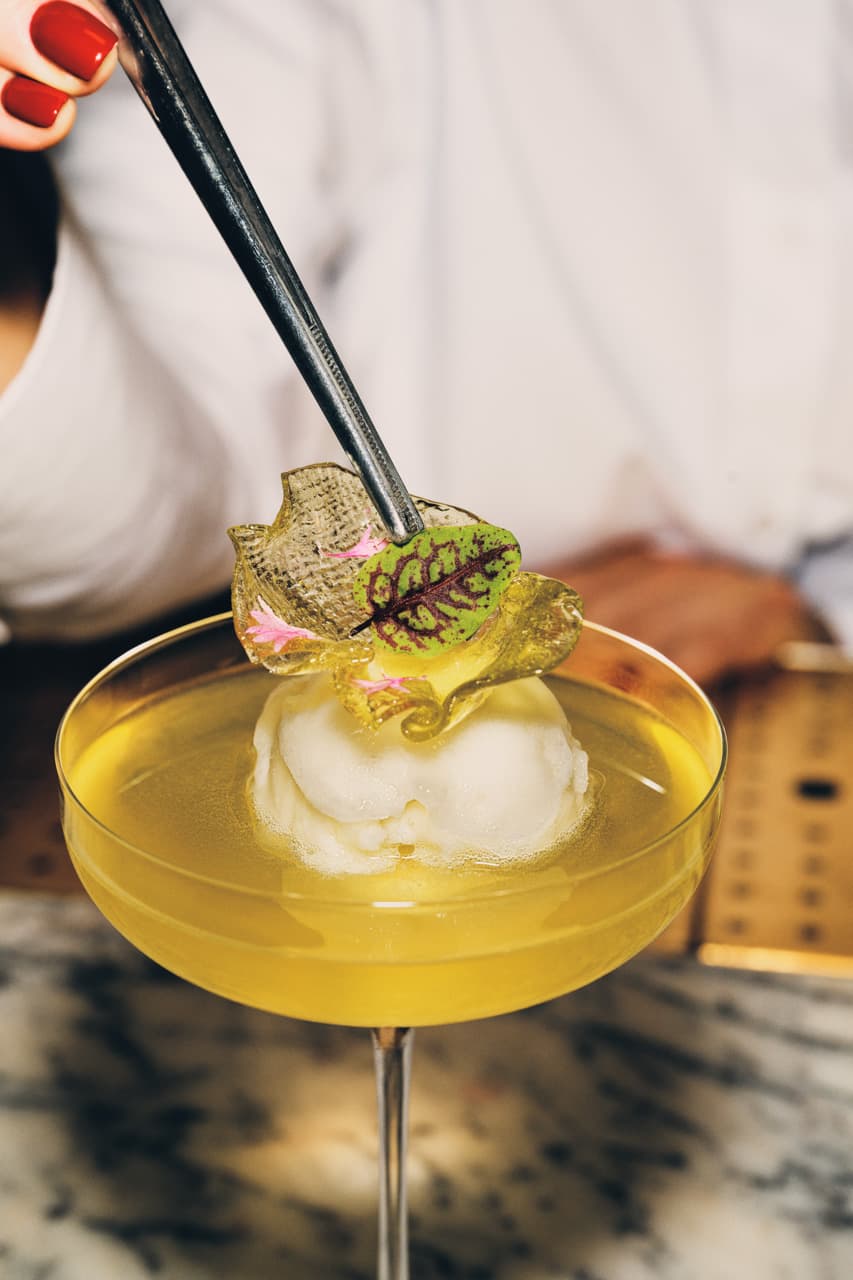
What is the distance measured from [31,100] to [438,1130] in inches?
28.1

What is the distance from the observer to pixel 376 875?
0.56 metres

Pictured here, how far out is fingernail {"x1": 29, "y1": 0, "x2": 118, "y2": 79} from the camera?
733mm

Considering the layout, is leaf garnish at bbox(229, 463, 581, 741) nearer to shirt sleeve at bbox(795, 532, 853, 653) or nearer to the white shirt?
the white shirt

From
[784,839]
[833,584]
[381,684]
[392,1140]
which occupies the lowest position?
[833,584]

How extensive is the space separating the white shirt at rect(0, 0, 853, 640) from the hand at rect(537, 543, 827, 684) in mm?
45

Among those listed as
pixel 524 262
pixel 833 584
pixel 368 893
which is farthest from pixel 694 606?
pixel 368 893

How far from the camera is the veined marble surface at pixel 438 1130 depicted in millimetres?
804

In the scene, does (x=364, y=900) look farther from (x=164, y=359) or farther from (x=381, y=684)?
(x=164, y=359)

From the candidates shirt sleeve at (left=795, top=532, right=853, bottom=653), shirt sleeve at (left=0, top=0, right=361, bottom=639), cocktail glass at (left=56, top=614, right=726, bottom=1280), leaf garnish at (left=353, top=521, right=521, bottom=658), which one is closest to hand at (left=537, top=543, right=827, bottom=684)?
shirt sleeve at (left=795, top=532, right=853, bottom=653)

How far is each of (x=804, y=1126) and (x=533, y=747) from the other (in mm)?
451

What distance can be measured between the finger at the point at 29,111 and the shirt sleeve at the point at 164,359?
0.37 m

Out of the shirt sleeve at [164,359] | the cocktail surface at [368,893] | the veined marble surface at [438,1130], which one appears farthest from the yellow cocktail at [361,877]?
the shirt sleeve at [164,359]

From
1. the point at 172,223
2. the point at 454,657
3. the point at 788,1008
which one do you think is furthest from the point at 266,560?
the point at 172,223

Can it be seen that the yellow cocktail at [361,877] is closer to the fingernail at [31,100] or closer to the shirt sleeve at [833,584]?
the fingernail at [31,100]
